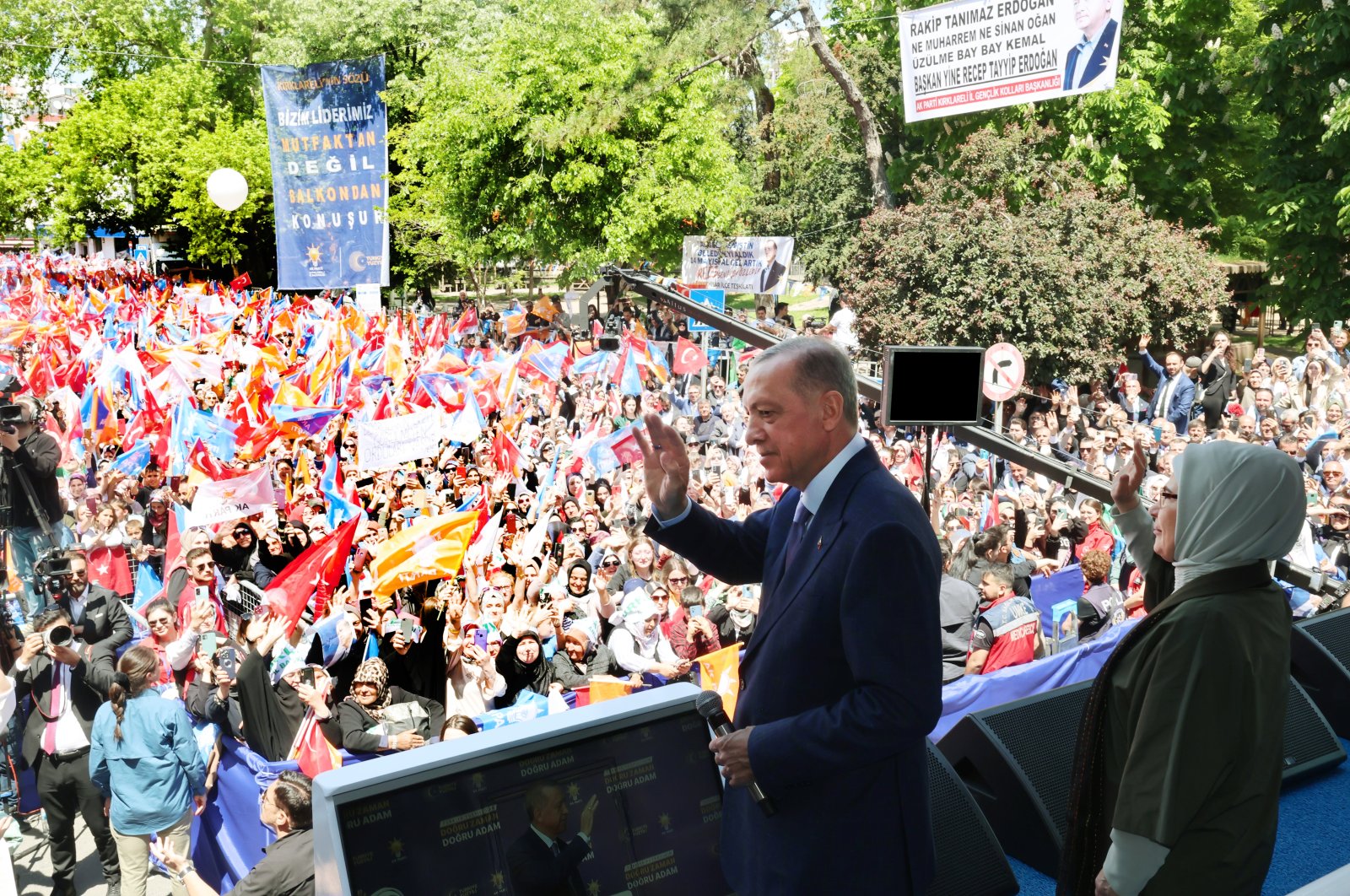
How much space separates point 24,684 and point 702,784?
17.2 feet

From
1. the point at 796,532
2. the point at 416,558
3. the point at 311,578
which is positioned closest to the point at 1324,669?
the point at 796,532

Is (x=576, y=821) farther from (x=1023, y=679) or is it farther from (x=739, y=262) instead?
(x=739, y=262)

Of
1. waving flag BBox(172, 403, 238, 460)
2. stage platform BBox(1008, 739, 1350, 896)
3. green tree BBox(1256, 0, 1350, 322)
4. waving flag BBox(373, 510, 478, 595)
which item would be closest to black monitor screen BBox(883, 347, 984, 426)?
stage platform BBox(1008, 739, 1350, 896)

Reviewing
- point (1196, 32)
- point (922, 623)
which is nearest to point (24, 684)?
point (922, 623)

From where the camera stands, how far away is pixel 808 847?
1.90 m

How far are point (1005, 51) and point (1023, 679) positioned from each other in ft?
37.2

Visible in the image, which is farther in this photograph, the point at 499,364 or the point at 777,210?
the point at 777,210

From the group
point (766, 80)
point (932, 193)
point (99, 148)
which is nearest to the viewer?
point (932, 193)

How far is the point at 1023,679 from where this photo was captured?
529cm

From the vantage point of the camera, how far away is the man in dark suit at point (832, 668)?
182 cm

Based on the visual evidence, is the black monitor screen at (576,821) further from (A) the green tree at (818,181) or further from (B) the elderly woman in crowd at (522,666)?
(A) the green tree at (818,181)

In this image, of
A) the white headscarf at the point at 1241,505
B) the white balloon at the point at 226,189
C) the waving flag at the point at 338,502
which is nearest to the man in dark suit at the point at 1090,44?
the waving flag at the point at 338,502

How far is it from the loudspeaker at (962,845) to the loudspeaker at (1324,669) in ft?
5.25

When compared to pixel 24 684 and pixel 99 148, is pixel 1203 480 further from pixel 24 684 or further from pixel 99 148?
pixel 99 148
